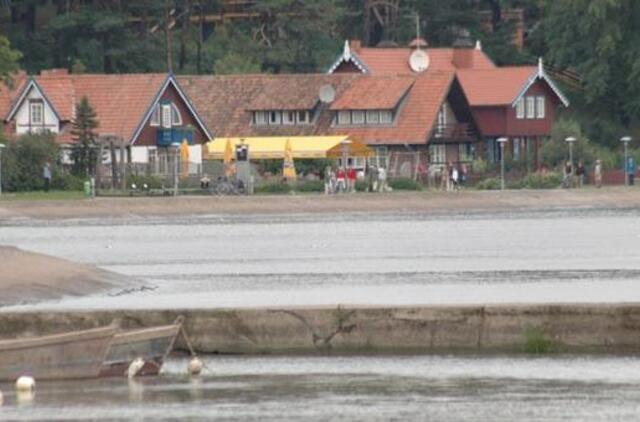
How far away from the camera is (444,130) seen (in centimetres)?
10625

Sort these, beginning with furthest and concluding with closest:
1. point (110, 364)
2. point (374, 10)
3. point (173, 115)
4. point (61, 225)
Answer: point (374, 10) < point (173, 115) < point (61, 225) < point (110, 364)

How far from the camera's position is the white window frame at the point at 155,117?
341 ft

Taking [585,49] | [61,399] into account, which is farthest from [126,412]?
[585,49]

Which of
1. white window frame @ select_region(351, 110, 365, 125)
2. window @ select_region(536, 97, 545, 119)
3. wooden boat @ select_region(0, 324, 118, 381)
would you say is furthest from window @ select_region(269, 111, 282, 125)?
wooden boat @ select_region(0, 324, 118, 381)

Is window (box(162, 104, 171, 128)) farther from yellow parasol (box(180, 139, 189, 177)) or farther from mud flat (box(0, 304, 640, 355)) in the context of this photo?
mud flat (box(0, 304, 640, 355))

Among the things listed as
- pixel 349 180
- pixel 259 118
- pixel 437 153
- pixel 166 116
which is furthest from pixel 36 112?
pixel 437 153

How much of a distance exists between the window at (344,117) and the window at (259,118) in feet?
11.5

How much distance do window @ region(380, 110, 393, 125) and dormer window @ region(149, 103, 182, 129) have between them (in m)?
8.81

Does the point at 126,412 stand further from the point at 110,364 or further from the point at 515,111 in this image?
the point at 515,111

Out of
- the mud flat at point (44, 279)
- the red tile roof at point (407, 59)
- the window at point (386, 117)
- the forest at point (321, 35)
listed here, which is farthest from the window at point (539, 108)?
the mud flat at point (44, 279)

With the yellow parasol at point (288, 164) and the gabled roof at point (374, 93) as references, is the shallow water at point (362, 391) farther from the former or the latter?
the gabled roof at point (374, 93)

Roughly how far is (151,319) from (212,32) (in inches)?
3697

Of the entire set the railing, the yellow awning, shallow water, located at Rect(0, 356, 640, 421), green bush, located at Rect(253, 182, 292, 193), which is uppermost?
the railing

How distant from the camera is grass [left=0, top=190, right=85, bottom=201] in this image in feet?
289
